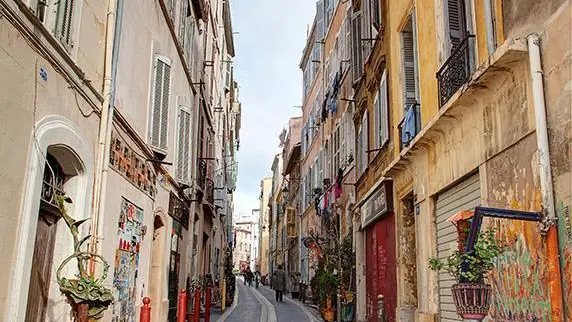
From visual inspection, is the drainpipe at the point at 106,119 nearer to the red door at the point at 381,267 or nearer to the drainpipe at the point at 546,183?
the drainpipe at the point at 546,183

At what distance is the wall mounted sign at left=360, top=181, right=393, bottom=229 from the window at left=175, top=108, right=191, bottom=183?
461 centimetres

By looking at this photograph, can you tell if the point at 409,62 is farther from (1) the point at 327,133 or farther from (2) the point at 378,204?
(1) the point at 327,133

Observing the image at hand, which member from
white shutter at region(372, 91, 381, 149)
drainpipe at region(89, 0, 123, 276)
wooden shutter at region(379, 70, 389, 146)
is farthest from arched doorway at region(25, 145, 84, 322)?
white shutter at region(372, 91, 381, 149)

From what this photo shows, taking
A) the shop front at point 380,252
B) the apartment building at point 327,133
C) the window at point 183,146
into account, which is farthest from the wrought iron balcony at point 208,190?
the shop front at point 380,252

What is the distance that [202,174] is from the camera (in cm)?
1900

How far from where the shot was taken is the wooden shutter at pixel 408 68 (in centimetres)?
1102

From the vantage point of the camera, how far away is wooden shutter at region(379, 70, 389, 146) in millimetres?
12164

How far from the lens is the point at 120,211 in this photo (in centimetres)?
911

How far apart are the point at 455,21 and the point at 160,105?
583 centimetres

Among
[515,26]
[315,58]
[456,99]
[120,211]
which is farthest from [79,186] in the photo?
[315,58]

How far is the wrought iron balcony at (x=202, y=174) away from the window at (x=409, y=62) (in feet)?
28.9

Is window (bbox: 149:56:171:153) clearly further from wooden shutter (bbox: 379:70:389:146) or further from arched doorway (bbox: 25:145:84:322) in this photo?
wooden shutter (bbox: 379:70:389:146)

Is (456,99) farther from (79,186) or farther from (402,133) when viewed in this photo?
(79,186)

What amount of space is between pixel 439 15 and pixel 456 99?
2.23 m
